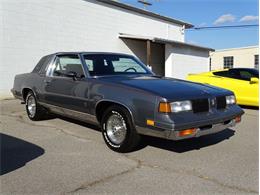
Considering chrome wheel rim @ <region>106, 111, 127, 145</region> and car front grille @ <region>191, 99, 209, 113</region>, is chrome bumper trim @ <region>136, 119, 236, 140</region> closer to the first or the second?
car front grille @ <region>191, 99, 209, 113</region>

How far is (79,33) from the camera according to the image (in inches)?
578

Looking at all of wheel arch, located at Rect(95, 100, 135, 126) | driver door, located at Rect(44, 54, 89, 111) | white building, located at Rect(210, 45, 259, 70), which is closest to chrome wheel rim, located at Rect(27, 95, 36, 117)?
driver door, located at Rect(44, 54, 89, 111)

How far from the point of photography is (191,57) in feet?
67.6

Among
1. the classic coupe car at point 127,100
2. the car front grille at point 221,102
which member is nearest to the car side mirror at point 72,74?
the classic coupe car at point 127,100

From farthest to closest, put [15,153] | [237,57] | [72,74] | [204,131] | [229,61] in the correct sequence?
[229,61] → [237,57] → [72,74] → [15,153] → [204,131]

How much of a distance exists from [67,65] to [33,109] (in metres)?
1.67

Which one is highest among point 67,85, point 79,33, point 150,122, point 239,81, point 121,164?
point 79,33

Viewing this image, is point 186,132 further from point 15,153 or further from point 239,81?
point 239,81

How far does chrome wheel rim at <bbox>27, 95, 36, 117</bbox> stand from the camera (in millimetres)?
7414

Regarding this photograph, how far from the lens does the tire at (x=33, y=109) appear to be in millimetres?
7277

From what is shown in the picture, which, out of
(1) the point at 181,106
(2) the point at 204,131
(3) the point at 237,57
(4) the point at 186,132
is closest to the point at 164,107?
(1) the point at 181,106

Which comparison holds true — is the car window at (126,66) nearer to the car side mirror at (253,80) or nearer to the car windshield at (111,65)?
the car windshield at (111,65)

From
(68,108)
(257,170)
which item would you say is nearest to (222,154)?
(257,170)

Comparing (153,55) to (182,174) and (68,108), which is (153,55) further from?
(182,174)
